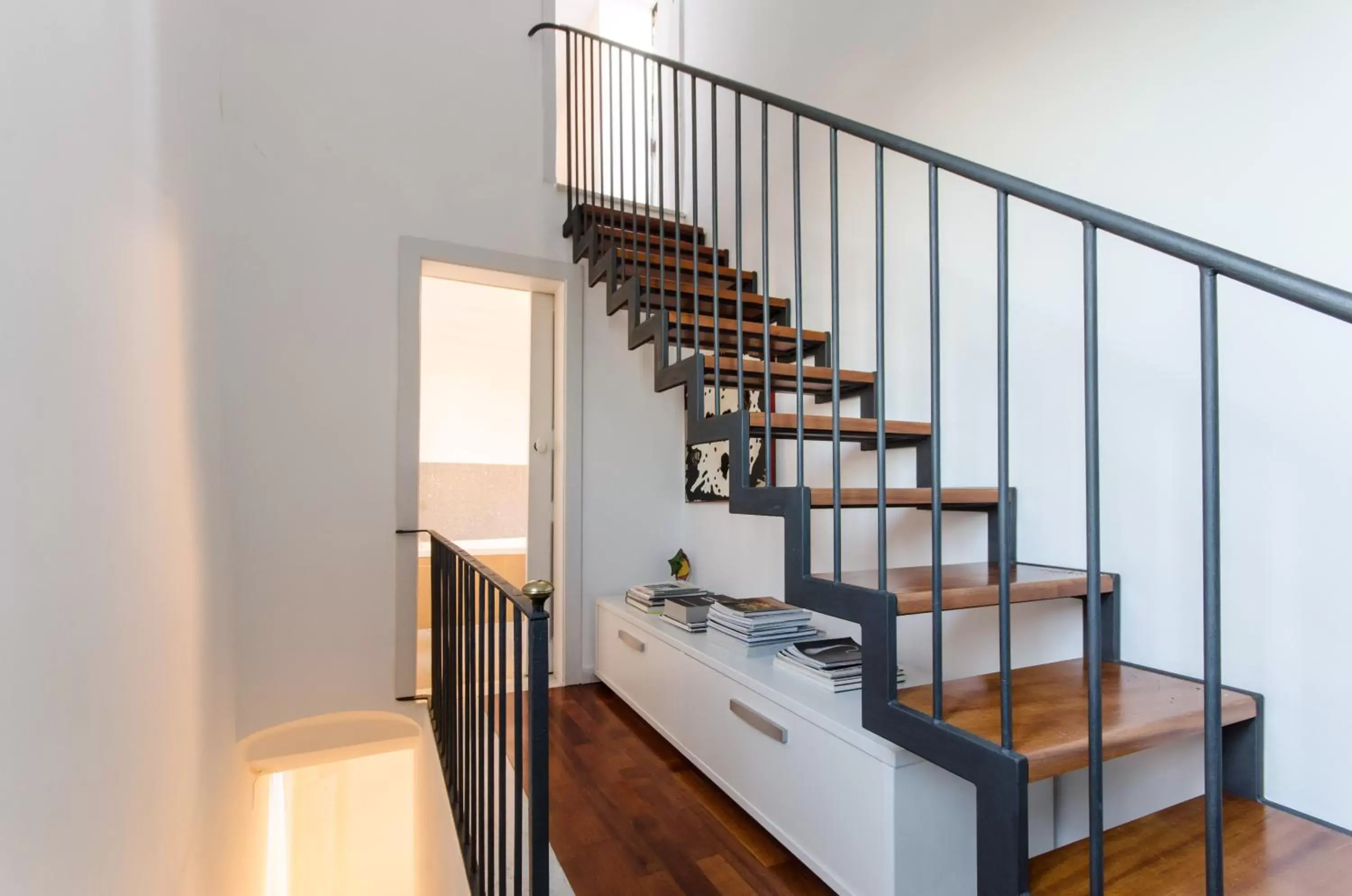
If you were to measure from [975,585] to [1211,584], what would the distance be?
579mm

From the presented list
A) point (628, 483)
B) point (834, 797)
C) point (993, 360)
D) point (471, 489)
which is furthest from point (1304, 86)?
point (471, 489)

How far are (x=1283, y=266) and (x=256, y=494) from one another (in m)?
3.09

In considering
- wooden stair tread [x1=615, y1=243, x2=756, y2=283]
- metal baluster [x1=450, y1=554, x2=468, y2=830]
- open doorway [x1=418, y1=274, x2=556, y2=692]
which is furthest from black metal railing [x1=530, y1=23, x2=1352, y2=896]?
open doorway [x1=418, y1=274, x2=556, y2=692]

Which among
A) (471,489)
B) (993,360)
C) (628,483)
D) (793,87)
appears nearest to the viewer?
Result: (993,360)

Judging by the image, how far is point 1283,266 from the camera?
131cm

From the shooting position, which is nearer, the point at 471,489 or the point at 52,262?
the point at 52,262

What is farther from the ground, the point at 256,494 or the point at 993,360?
the point at 993,360

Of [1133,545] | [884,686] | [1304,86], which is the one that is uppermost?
[1304,86]

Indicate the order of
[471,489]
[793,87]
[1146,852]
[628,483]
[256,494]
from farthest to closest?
[471,489] < [628,483] < [793,87] < [256,494] < [1146,852]

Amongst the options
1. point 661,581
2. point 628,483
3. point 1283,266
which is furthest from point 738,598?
point 1283,266

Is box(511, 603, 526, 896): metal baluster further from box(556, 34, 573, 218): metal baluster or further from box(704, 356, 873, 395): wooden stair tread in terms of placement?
box(556, 34, 573, 218): metal baluster

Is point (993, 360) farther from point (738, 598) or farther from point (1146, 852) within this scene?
point (738, 598)

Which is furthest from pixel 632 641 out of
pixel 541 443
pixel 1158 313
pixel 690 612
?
pixel 1158 313

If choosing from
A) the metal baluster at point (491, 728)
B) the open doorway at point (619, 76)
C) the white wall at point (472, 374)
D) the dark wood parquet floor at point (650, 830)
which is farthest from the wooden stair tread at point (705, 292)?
the white wall at point (472, 374)
